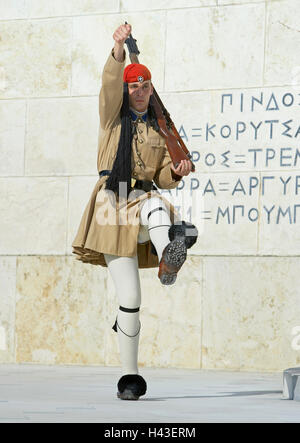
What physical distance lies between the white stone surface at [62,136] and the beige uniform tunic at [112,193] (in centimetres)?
314

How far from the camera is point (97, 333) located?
9211 mm

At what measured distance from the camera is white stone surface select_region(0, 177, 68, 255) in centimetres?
947

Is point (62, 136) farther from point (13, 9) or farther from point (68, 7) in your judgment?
point (13, 9)

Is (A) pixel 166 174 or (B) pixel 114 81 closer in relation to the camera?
(B) pixel 114 81

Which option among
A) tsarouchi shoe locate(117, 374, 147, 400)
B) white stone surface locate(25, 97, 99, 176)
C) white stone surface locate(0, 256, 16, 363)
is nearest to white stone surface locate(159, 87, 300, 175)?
white stone surface locate(25, 97, 99, 176)

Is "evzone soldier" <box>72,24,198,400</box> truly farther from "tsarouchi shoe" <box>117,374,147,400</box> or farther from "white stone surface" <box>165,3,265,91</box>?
"white stone surface" <box>165,3,265,91</box>

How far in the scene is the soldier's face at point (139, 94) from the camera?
247 inches

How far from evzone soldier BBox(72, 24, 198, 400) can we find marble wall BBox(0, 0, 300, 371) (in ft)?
8.42

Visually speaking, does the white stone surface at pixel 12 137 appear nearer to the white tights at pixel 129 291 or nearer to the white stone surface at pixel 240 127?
the white stone surface at pixel 240 127

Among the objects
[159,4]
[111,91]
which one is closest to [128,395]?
[111,91]

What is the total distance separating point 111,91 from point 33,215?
3675mm

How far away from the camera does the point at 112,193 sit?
616 centimetres

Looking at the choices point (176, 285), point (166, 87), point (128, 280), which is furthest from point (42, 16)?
point (128, 280)

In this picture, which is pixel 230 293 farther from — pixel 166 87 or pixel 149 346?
pixel 166 87
